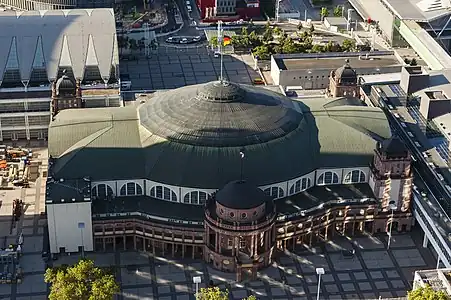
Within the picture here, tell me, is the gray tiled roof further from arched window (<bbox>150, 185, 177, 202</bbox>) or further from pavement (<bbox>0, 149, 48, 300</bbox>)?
pavement (<bbox>0, 149, 48, 300</bbox>)

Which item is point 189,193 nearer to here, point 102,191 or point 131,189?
point 131,189

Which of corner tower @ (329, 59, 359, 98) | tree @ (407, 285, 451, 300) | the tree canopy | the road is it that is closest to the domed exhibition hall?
the road

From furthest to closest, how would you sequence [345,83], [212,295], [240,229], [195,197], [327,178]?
[345,83] → [327,178] → [195,197] → [240,229] → [212,295]

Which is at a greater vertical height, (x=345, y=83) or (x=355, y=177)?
(x=345, y=83)

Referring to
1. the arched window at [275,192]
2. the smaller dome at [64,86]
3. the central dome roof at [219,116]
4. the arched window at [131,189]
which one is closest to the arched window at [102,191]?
the arched window at [131,189]

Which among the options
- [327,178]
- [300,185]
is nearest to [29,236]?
[300,185]

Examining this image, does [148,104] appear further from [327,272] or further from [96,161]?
[327,272]

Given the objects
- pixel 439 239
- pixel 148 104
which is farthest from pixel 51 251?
pixel 439 239
